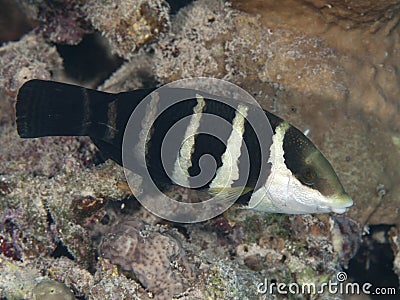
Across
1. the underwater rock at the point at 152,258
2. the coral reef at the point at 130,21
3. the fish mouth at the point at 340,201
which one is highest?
the coral reef at the point at 130,21

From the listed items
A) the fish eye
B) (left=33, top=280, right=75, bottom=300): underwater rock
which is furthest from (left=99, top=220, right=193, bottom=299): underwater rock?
the fish eye

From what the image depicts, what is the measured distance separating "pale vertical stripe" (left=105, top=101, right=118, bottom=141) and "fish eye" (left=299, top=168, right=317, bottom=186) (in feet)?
4.44

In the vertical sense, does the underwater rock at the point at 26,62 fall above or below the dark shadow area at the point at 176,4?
below

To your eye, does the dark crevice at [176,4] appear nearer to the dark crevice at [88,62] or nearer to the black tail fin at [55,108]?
the dark crevice at [88,62]

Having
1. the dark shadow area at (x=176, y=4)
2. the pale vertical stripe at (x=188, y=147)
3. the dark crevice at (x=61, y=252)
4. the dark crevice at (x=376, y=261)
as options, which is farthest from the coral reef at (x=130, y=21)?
the dark crevice at (x=376, y=261)

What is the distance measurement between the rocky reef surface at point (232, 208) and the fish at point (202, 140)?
0.62 metres

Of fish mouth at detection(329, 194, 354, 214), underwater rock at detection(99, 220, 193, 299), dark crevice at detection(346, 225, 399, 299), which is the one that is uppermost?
fish mouth at detection(329, 194, 354, 214)

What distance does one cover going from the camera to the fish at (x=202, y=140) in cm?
266

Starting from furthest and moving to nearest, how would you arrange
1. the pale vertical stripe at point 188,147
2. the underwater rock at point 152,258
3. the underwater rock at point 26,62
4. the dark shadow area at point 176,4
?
the dark shadow area at point 176,4
the underwater rock at point 26,62
the underwater rock at point 152,258
the pale vertical stripe at point 188,147

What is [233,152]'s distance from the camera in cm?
268

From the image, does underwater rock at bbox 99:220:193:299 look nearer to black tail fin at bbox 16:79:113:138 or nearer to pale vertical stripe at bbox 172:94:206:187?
pale vertical stripe at bbox 172:94:206:187

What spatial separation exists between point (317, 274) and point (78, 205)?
84.0 inches

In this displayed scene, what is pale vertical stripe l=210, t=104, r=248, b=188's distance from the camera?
268 centimetres

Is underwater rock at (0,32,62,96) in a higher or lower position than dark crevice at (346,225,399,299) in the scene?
higher
